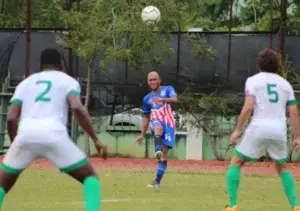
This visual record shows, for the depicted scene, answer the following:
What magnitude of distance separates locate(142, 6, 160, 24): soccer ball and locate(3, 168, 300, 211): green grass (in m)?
4.67

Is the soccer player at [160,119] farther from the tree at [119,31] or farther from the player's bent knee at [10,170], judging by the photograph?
the tree at [119,31]

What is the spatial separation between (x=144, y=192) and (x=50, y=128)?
17.9 ft

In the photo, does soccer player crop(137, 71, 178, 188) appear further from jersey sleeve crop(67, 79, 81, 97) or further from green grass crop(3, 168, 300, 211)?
jersey sleeve crop(67, 79, 81, 97)

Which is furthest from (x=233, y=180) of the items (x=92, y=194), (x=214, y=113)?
(x=214, y=113)

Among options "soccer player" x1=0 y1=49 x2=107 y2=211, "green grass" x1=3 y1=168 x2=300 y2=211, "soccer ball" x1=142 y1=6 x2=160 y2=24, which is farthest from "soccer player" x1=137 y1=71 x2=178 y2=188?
"soccer ball" x1=142 y1=6 x2=160 y2=24

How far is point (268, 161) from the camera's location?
22.7 meters

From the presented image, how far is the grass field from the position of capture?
1197cm

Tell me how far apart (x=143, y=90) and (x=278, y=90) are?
13722mm

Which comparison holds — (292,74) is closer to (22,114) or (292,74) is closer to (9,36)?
(9,36)

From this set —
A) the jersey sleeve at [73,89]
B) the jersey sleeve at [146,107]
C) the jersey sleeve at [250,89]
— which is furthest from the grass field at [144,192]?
the jersey sleeve at [73,89]

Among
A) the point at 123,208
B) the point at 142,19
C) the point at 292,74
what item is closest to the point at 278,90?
the point at 123,208

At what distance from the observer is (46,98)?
8.70 metres

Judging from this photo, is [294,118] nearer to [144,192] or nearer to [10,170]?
[10,170]

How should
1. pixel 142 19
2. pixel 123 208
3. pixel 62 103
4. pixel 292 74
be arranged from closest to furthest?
pixel 62 103
pixel 123 208
pixel 142 19
pixel 292 74
